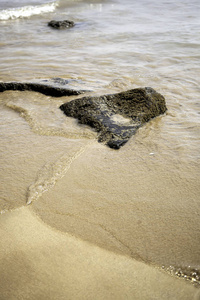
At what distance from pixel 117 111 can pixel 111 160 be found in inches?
38.1

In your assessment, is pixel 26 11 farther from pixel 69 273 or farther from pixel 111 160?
pixel 69 273

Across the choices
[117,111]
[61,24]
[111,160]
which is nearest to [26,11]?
[61,24]

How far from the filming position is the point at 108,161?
2.95 m

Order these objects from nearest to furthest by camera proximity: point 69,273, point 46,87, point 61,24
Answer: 1. point 69,273
2. point 46,87
3. point 61,24

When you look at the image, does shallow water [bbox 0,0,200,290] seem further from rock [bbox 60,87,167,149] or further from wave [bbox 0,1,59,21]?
wave [bbox 0,1,59,21]

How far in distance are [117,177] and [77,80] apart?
113 inches

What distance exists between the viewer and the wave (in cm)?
1153

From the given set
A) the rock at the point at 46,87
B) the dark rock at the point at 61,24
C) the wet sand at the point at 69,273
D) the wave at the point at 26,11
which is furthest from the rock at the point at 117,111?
the wave at the point at 26,11

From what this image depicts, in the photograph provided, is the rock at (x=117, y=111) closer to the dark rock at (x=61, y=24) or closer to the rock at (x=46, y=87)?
the rock at (x=46, y=87)

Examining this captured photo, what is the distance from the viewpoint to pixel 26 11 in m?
12.4

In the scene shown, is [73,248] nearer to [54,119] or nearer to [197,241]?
[197,241]

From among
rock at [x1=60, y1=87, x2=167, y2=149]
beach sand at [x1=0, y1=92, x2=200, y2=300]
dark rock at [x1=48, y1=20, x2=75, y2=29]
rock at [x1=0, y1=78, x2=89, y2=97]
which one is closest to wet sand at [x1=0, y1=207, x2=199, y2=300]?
beach sand at [x1=0, y1=92, x2=200, y2=300]

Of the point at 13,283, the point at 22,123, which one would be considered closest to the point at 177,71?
the point at 22,123

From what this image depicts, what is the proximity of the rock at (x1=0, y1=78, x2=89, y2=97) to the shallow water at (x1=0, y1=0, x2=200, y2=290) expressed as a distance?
14 cm
